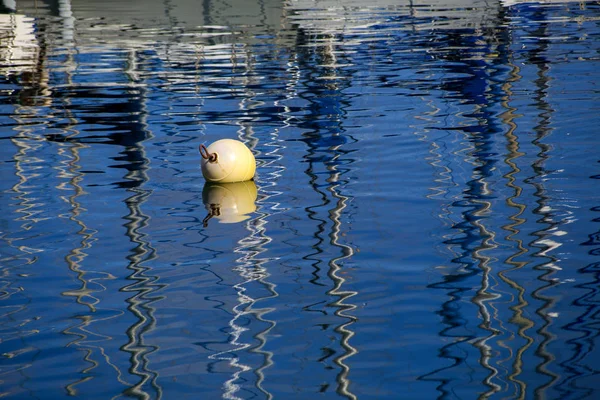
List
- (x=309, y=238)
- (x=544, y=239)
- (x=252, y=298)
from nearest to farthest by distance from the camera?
(x=252, y=298) → (x=544, y=239) → (x=309, y=238)

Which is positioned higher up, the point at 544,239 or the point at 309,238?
the point at 309,238

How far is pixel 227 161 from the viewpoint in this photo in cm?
1189

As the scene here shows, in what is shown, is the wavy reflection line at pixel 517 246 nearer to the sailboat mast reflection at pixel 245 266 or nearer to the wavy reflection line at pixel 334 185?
the wavy reflection line at pixel 334 185

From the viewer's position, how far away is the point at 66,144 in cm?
1492

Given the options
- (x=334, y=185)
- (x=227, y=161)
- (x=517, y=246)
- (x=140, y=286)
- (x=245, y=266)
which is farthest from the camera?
(x=227, y=161)

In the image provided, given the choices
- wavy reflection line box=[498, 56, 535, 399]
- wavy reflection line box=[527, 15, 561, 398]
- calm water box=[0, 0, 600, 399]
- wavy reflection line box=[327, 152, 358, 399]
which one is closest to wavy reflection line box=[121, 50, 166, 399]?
calm water box=[0, 0, 600, 399]

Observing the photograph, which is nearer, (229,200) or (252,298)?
(252,298)

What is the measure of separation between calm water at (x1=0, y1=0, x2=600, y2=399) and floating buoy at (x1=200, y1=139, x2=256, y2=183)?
1.15 ft

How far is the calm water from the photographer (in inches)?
253

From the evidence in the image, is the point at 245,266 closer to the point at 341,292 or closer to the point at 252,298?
the point at 252,298

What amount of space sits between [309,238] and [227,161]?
107 inches

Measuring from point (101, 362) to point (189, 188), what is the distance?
5463 millimetres

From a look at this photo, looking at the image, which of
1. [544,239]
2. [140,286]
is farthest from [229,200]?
[544,239]

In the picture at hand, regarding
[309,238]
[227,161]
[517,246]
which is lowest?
[517,246]
